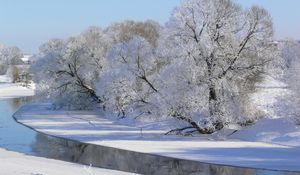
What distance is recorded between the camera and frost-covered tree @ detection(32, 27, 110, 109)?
211ft

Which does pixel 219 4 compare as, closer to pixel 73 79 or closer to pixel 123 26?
pixel 73 79

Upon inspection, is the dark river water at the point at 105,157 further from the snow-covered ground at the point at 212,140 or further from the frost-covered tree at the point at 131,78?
the frost-covered tree at the point at 131,78

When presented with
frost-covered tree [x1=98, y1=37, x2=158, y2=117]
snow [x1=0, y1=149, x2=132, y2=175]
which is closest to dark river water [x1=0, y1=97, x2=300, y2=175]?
snow [x1=0, y1=149, x2=132, y2=175]

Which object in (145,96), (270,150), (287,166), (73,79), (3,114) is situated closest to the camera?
(287,166)

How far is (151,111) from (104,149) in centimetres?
723

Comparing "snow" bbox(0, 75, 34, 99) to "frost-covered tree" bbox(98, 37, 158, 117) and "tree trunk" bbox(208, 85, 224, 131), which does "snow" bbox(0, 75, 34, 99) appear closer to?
"frost-covered tree" bbox(98, 37, 158, 117)

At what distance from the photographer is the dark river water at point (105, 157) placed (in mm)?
25714

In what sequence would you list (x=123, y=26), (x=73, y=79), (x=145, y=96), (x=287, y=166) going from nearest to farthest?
(x=287, y=166) → (x=145, y=96) → (x=73, y=79) → (x=123, y=26)

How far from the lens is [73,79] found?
210ft

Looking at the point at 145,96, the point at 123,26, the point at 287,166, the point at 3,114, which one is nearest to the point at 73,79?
the point at 3,114

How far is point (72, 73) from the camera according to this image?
211 ft

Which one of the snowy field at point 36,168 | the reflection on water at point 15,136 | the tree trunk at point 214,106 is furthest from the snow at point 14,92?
the snowy field at point 36,168

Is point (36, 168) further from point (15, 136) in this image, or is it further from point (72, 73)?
point (72, 73)

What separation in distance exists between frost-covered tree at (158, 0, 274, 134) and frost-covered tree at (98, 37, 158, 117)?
9.69 feet
